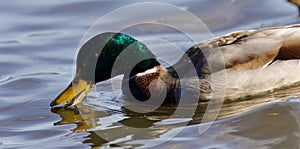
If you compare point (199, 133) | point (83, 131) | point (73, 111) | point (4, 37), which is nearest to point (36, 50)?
point (4, 37)

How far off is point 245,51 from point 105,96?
1580 mm

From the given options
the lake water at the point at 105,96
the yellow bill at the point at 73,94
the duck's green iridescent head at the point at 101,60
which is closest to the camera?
the lake water at the point at 105,96

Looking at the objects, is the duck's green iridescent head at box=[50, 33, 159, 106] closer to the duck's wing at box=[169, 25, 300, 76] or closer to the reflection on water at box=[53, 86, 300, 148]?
the reflection on water at box=[53, 86, 300, 148]

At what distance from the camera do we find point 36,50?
33.1 ft

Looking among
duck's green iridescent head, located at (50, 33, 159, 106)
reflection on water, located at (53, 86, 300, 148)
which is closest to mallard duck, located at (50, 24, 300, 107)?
duck's green iridescent head, located at (50, 33, 159, 106)

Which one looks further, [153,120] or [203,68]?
[203,68]

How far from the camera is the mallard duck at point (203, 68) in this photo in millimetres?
8008

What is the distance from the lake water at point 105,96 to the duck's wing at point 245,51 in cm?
37

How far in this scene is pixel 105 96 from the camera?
864 centimetres

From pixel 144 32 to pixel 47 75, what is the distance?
76.5 inches

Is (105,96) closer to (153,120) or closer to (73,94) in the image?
(73,94)

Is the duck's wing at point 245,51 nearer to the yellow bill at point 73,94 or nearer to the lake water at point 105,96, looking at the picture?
the lake water at point 105,96

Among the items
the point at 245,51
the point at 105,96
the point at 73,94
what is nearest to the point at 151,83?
the point at 105,96

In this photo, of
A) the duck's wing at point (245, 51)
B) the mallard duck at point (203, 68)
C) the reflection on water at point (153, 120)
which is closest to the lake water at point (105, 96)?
the reflection on water at point (153, 120)
